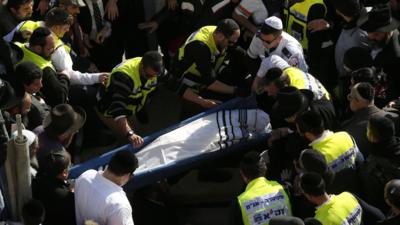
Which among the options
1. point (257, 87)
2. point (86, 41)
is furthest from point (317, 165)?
point (86, 41)

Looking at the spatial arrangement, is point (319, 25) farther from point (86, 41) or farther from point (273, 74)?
point (86, 41)

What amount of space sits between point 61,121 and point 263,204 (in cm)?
168

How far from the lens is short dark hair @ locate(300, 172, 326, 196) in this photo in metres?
5.12

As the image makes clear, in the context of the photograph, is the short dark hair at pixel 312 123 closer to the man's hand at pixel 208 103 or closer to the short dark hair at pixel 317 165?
the short dark hair at pixel 317 165

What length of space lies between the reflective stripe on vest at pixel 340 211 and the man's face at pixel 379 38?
7.49ft

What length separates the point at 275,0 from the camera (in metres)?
7.96

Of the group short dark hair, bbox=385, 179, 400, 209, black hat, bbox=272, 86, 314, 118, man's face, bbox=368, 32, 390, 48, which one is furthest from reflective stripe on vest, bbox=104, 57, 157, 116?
short dark hair, bbox=385, 179, 400, 209

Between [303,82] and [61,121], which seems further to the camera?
[303,82]

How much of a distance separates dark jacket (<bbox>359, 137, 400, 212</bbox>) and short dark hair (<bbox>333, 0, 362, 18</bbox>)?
6.06 ft

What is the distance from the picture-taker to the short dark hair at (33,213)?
5137 millimetres

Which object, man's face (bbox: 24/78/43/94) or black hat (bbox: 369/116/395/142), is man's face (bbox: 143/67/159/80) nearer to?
man's face (bbox: 24/78/43/94)

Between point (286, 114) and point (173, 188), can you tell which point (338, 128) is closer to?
point (286, 114)

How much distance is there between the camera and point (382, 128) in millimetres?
5777

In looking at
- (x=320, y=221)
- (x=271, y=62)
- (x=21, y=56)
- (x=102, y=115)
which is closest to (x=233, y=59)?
(x=271, y=62)
